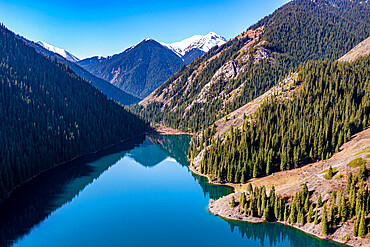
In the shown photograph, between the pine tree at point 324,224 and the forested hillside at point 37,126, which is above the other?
the forested hillside at point 37,126

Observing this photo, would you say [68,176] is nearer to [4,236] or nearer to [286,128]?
[4,236]

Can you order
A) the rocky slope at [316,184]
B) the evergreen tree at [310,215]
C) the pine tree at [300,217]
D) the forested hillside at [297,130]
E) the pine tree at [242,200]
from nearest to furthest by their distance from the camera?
1. the rocky slope at [316,184]
2. the evergreen tree at [310,215]
3. the pine tree at [300,217]
4. the pine tree at [242,200]
5. the forested hillside at [297,130]

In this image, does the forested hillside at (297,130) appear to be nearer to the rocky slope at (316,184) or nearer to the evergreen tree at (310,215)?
the rocky slope at (316,184)

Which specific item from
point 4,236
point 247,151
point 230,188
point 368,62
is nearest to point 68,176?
point 4,236

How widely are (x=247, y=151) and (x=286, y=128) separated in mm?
25301

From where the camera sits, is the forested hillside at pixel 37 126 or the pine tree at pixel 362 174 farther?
the forested hillside at pixel 37 126

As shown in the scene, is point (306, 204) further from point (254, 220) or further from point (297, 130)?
point (297, 130)

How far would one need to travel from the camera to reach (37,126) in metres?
135

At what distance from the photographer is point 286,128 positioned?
11656 centimetres

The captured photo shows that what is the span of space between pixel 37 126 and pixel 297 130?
130m

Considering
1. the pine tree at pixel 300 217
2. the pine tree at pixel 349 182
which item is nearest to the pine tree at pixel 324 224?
the pine tree at pixel 300 217

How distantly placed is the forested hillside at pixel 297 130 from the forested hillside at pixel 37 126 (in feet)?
230

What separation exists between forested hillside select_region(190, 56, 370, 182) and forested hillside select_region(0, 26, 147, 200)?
2755 inches

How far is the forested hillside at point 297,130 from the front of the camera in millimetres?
100188
